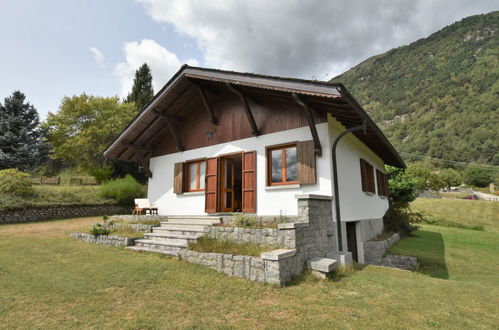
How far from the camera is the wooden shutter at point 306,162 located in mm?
7227

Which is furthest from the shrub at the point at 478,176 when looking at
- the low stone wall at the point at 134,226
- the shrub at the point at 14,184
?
the shrub at the point at 14,184

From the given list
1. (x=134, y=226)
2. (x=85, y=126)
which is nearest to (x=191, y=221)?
(x=134, y=226)

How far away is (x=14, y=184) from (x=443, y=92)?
127003mm

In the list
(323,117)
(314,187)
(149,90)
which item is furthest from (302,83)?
(149,90)

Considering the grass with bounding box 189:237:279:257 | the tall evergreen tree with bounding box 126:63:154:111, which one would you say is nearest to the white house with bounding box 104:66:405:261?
the grass with bounding box 189:237:279:257

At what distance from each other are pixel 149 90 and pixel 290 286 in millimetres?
35151

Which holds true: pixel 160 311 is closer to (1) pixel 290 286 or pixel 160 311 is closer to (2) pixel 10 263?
(1) pixel 290 286

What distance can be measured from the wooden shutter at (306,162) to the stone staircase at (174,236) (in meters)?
2.73

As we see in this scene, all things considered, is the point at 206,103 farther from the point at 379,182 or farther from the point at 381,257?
the point at 379,182

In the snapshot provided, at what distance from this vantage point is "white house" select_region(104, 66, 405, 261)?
282 inches

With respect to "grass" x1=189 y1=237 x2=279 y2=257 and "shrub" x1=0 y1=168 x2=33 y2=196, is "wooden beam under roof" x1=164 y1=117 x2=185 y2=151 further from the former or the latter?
"shrub" x1=0 y1=168 x2=33 y2=196

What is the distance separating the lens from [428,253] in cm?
980

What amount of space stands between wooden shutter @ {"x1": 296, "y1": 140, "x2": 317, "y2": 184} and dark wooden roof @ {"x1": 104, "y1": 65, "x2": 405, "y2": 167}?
1045mm

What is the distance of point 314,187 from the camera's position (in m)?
7.25
